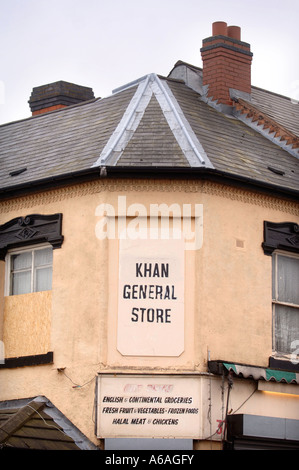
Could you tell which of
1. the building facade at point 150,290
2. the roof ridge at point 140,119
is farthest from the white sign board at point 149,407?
the roof ridge at point 140,119

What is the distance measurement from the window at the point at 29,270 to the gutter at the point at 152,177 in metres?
1.17

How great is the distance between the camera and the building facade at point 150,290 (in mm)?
16094

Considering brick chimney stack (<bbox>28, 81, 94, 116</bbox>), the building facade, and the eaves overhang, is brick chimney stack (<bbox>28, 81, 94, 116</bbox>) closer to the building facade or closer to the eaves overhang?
the building facade

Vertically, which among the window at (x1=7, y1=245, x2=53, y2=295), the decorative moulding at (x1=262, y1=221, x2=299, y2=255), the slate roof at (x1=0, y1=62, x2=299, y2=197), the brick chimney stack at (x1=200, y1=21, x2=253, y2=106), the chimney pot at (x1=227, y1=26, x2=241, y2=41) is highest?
the chimney pot at (x1=227, y1=26, x2=241, y2=41)

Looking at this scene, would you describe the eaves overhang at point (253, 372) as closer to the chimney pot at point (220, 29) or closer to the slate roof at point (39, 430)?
the slate roof at point (39, 430)

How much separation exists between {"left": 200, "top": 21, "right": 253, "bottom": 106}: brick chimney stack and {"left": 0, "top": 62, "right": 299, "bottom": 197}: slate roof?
1.13ft

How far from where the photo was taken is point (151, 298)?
16.6 metres

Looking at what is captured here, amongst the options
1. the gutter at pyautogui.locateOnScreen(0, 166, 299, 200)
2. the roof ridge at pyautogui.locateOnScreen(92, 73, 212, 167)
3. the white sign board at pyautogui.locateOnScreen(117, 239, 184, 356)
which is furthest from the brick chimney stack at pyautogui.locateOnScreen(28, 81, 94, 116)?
the white sign board at pyautogui.locateOnScreen(117, 239, 184, 356)

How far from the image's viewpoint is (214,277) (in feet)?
55.3

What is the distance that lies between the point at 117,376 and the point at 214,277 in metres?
2.46

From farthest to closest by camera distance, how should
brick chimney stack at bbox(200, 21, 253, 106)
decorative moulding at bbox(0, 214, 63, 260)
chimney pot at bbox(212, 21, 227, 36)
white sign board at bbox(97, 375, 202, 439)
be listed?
chimney pot at bbox(212, 21, 227, 36) → brick chimney stack at bbox(200, 21, 253, 106) → decorative moulding at bbox(0, 214, 63, 260) → white sign board at bbox(97, 375, 202, 439)

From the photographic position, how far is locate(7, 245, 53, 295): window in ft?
58.6
